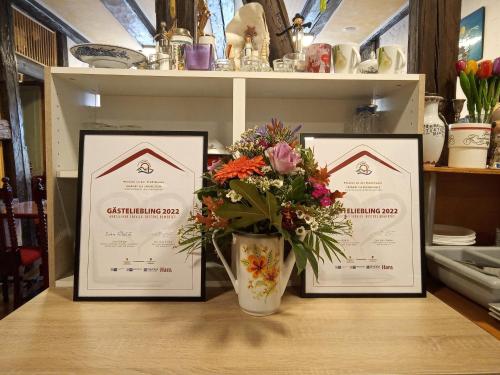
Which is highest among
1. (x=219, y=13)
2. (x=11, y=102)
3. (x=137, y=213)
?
(x=219, y=13)

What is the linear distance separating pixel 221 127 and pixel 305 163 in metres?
0.53

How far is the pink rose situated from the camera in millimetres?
750

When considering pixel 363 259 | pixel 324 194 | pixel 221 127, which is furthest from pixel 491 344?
pixel 221 127

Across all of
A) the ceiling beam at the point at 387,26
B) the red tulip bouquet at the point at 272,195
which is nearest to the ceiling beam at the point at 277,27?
the red tulip bouquet at the point at 272,195

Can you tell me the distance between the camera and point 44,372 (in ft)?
2.06

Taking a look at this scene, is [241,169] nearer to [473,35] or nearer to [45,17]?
[473,35]

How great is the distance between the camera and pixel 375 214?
971 millimetres

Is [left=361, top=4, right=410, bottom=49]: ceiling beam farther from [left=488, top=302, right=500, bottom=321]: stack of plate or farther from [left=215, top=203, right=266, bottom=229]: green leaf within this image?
[left=215, top=203, right=266, bottom=229]: green leaf

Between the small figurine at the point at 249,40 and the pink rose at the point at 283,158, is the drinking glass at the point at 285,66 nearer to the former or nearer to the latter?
the small figurine at the point at 249,40

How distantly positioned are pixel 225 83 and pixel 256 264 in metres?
0.55

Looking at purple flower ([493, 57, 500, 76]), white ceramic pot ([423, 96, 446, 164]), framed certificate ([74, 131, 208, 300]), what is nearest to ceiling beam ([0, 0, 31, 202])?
framed certificate ([74, 131, 208, 300])

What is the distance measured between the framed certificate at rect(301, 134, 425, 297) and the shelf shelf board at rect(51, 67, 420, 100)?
0.17 m

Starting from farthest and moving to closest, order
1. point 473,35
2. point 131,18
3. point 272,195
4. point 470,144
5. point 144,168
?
point 131,18, point 473,35, point 470,144, point 144,168, point 272,195

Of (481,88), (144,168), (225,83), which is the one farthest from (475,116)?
(144,168)
